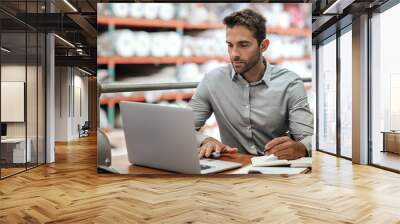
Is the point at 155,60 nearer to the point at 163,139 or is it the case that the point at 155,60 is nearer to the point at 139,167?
the point at 163,139

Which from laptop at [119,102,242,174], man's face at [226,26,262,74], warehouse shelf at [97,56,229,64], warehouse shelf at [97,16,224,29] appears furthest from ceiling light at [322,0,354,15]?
laptop at [119,102,242,174]

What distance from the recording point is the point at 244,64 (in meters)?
6.07

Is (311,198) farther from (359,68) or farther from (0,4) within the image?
(0,4)

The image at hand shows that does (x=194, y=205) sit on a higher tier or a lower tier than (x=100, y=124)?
lower

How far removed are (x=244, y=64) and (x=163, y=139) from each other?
5.08ft

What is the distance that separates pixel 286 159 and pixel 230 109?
1112 mm

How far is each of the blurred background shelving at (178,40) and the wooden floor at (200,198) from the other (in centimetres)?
97

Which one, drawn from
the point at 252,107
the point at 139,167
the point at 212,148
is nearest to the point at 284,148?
the point at 252,107

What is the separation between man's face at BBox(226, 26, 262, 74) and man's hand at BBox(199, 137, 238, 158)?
41.3 inches

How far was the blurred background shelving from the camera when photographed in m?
6.15

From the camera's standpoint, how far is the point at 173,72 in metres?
6.14

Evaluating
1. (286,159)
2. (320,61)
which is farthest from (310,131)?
(320,61)

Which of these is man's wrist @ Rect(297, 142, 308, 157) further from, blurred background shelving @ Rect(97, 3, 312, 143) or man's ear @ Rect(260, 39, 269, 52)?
man's ear @ Rect(260, 39, 269, 52)

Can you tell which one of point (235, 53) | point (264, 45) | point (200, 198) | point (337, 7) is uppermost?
point (337, 7)
